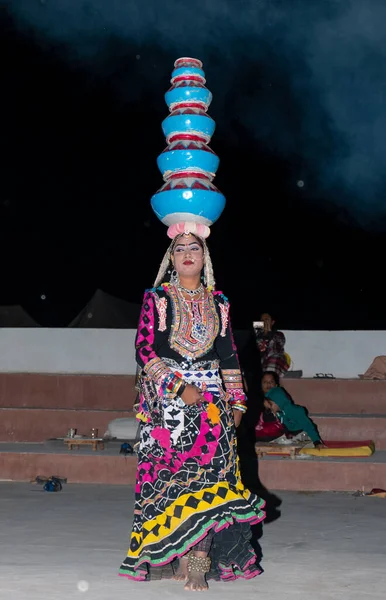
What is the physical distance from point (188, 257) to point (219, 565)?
136 centimetres

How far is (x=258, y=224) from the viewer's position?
23078 millimetres

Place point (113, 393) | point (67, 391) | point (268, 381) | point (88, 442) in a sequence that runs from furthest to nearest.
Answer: point (67, 391)
point (113, 393)
point (268, 381)
point (88, 442)

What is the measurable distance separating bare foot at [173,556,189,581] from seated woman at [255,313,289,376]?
19.5 ft

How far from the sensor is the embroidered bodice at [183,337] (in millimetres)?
4320

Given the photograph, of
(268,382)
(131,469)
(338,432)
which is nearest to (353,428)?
(338,432)

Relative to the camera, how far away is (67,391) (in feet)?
34.3

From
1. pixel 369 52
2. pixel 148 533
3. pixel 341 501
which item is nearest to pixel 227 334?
pixel 148 533

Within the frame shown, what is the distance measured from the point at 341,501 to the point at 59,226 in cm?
1649

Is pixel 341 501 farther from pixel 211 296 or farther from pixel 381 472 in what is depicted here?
pixel 211 296

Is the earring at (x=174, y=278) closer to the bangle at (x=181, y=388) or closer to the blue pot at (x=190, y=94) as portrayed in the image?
the bangle at (x=181, y=388)

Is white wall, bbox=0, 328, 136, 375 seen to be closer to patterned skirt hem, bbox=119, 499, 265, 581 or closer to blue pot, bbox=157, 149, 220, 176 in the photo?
blue pot, bbox=157, 149, 220, 176

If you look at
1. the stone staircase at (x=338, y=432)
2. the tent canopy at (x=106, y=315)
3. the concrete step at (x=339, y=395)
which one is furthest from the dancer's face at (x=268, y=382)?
the tent canopy at (x=106, y=315)

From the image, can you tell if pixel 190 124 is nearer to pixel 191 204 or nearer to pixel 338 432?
pixel 191 204

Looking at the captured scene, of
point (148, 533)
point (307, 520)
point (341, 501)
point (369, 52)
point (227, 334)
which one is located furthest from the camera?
point (369, 52)
